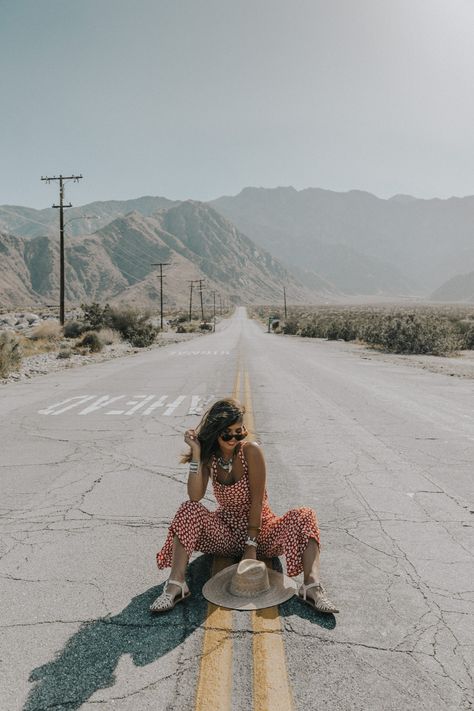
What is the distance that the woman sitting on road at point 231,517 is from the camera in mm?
3609

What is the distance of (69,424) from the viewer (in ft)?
30.6

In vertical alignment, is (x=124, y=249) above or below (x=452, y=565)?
above

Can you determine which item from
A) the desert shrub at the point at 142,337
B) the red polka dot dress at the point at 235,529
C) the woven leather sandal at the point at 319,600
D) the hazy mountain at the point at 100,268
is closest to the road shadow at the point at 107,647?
the red polka dot dress at the point at 235,529

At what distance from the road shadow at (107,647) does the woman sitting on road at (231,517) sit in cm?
17

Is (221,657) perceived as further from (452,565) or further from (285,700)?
(452,565)

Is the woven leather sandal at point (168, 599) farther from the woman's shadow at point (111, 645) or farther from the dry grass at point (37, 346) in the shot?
the dry grass at point (37, 346)

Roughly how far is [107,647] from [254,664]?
77cm

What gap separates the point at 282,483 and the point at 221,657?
3.16 m

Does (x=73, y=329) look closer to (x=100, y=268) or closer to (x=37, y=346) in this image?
(x=37, y=346)

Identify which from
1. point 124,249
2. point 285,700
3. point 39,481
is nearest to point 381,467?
point 39,481

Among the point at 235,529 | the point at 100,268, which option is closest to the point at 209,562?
the point at 235,529

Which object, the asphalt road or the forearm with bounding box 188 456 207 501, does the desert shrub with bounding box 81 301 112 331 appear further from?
the forearm with bounding box 188 456 207 501

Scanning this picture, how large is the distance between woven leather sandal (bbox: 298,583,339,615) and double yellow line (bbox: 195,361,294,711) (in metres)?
0.19

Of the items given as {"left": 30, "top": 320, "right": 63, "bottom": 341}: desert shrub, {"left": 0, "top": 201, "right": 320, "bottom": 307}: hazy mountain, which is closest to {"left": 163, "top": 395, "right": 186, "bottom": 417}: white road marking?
{"left": 30, "top": 320, "right": 63, "bottom": 341}: desert shrub
